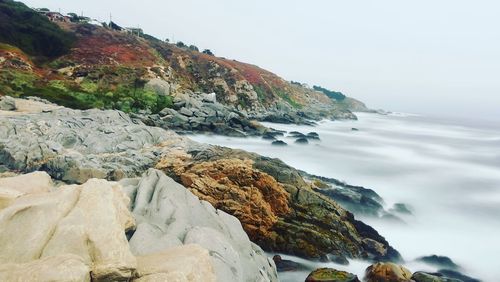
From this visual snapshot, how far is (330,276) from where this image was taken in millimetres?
14664

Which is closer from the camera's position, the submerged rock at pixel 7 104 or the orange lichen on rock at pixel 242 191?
the orange lichen on rock at pixel 242 191

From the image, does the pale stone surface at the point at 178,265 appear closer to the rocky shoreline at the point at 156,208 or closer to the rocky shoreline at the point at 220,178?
the rocky shoreline at the point at 156,208

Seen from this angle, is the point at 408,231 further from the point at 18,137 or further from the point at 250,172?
the point at 18,137

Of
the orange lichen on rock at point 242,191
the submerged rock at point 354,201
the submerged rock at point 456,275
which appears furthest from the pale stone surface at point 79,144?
the submerged rock at point 456,275

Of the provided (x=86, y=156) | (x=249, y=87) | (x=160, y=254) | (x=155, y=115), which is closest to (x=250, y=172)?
(x=86, y=156)

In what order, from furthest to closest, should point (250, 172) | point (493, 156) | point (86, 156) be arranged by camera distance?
point (493, 156) < point (86, 156) < point (250, 172)

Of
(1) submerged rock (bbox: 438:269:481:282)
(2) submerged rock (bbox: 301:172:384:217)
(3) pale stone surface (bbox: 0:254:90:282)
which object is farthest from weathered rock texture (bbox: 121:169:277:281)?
(2) submerged rock (bbox: 301:172:384:217)

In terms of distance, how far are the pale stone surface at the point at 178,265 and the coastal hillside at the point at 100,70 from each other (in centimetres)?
3871

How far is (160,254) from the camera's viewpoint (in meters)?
8.21

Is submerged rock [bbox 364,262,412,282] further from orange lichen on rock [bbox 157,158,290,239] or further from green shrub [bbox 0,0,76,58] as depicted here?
green shrub [bbox 0,0,76,58]

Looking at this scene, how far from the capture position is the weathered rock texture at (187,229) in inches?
360

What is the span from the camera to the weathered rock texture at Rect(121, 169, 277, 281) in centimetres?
915

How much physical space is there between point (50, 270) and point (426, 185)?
35.6 metres

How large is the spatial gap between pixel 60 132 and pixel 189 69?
5473cm
